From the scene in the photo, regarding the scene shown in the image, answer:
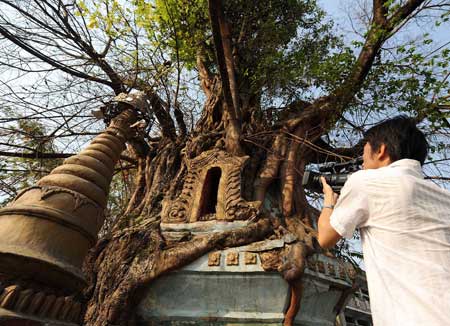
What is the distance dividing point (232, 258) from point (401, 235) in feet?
7.29

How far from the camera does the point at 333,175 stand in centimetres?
215

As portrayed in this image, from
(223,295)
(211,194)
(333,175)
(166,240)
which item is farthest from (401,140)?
(211,194)

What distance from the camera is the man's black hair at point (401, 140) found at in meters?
1.48

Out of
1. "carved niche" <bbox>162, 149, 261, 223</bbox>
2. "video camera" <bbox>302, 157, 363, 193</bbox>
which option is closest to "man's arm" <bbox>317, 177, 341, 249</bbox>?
"video camera" <bbox>302, 157, 363, 193</bbox>

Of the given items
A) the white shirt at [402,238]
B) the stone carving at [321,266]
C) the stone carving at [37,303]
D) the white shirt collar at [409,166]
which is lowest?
the stone carving at [37,303]

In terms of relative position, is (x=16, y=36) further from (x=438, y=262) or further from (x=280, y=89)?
(x=438, y=262)

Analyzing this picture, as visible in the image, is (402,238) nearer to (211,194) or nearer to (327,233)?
(327,233)

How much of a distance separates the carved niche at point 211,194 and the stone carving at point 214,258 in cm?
57

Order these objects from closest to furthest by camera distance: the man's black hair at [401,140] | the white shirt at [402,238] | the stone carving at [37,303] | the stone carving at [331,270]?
1. the white shirt at [402,238]
2. the man's black hair at [401,140]
3. the stone carving at [37,303]
4. the stone carving at [331,270]

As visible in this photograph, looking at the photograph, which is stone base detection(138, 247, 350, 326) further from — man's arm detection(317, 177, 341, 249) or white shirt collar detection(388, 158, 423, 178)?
white shirt collar detection(388, 158, 423, 178)

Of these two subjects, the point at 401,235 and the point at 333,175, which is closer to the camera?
the point at 401,235

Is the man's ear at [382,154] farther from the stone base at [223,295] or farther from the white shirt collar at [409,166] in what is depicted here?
the stone base at [223,295]

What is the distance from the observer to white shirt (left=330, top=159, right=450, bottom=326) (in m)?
1.05

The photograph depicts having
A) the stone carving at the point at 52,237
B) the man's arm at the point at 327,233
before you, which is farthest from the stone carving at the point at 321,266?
the stone carving at the point at 52,237
